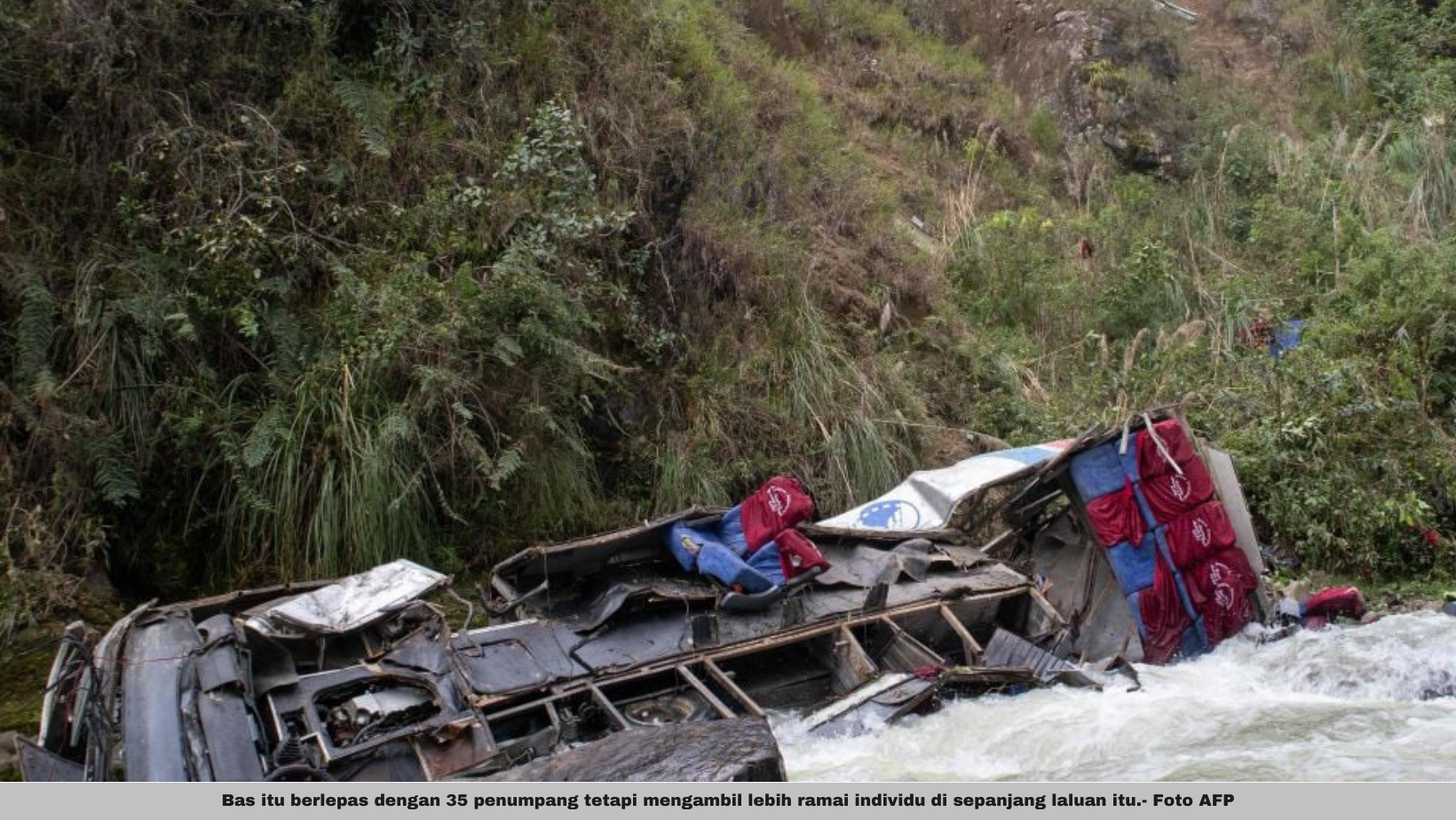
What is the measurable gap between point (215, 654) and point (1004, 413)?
330 inches

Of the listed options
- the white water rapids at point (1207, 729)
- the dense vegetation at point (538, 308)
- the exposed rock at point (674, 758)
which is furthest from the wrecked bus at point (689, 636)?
the dense vegetation at point (538, 308)

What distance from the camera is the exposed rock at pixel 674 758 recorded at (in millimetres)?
4672

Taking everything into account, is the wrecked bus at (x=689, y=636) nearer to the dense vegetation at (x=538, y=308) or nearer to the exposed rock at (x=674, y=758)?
the exposed rock at (x=674, y=758)

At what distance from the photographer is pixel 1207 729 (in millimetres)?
6164

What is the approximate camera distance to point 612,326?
10234 millimetres

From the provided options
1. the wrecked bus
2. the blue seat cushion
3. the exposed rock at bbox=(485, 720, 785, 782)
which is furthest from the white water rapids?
the blue seat cushion

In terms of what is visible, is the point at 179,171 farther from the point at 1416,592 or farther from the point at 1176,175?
the point at 1176,175

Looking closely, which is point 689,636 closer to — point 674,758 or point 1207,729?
point 674,758

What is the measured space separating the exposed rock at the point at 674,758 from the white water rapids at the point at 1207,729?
30.3 inches

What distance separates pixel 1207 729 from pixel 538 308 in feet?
17.9

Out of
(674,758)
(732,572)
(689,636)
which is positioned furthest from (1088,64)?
(674,758)

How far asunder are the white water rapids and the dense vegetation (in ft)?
8.91

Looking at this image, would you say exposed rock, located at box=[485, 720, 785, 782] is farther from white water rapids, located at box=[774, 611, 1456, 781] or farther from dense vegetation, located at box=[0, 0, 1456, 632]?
dense vegetation, located at box=[0, 0, 1456, 632]

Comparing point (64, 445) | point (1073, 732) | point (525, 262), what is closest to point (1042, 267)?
point (525, 262)
